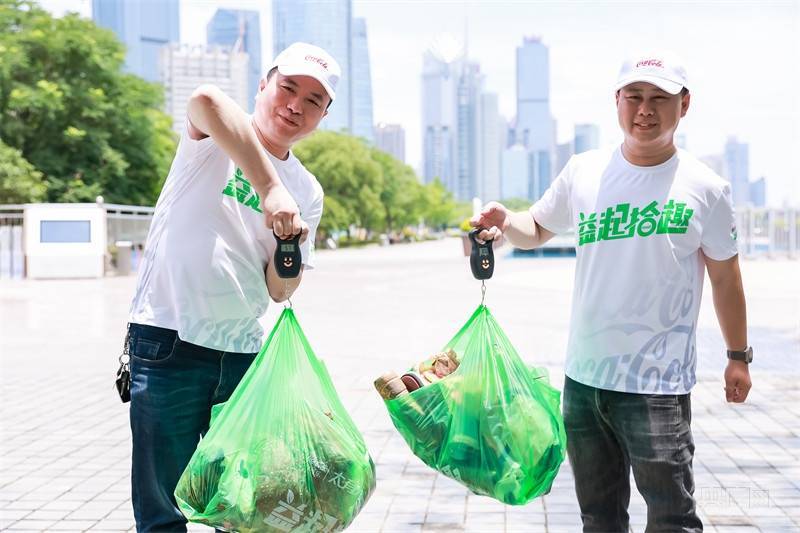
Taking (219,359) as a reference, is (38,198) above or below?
above

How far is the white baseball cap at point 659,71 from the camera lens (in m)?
2.37

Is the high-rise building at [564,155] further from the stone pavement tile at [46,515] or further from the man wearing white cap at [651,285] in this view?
the stone pavement tile at [46,515]

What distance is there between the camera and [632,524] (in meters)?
3.88

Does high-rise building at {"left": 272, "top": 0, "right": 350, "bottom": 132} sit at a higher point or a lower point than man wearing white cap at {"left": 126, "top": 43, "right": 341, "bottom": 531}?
higher

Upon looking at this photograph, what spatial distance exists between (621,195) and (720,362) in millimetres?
6295

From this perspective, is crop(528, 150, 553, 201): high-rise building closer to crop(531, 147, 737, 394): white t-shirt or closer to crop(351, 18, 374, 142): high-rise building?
crop(351, 18, 374, 142): high-rise building

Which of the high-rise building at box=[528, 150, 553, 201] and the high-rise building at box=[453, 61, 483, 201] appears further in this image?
the high-rise building at box=[528, 150, 553, 201]

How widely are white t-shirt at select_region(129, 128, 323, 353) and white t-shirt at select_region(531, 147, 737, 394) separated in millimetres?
805

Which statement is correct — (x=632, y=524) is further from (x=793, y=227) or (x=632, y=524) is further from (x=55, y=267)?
(x=793, y=227)

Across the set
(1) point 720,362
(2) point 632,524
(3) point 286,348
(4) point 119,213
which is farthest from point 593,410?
(4) point 119,213

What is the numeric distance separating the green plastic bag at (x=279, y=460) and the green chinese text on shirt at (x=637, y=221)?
0.86 meters

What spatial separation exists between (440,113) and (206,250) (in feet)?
181

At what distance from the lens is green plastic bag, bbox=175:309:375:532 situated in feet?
6.72

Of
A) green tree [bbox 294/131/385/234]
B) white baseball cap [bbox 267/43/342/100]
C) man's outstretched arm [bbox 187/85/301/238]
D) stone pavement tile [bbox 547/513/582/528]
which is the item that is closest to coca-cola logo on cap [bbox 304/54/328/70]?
white baseball cap [bbox 267/43/342/100]
